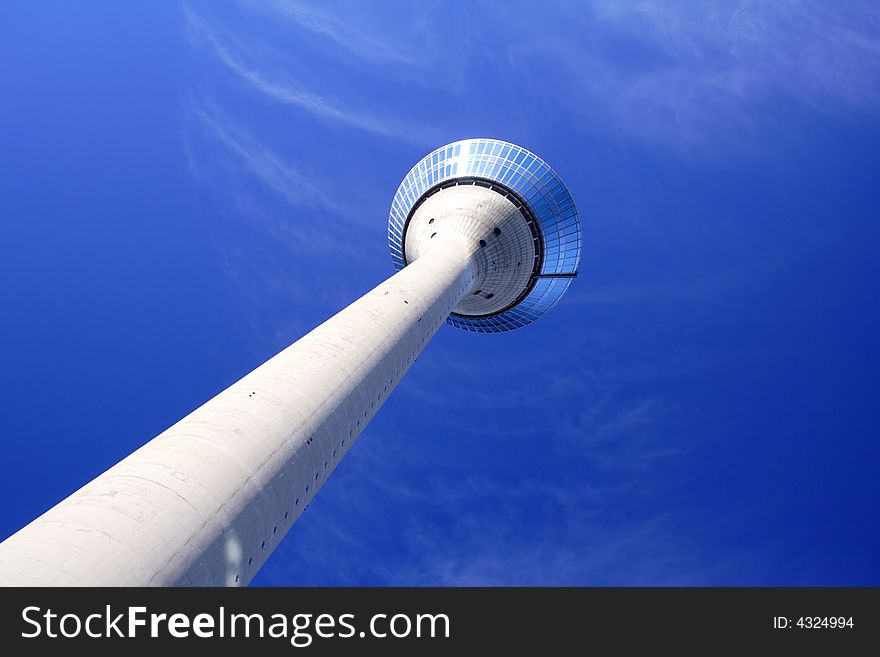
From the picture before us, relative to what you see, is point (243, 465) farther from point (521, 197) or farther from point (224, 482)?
point (521, 197)

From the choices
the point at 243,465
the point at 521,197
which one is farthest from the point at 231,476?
the point at 521,197

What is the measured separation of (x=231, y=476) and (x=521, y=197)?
150 feet

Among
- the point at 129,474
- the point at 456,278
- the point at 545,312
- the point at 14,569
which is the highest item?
the point at 545,312

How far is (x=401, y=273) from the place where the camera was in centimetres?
3847

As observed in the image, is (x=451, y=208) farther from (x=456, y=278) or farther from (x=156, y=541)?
(x=156, y=541)

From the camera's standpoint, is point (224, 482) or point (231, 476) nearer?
point (224, 482)

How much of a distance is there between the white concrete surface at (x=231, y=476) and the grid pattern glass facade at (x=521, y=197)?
95.8 feet

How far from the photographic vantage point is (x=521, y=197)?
182ft

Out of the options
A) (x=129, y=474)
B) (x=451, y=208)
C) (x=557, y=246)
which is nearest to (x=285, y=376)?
(x=129, y=474)

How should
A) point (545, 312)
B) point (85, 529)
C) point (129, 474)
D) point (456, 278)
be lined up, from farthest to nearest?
1. point (545, 312)
2. point (456, 278)
3. point (129, 474)
4. point (85, 529)

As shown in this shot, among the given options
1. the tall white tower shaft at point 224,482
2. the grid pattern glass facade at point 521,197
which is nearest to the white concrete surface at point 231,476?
the tall white tower shaft at point 224,482

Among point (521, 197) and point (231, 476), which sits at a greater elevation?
point (521, 197)
